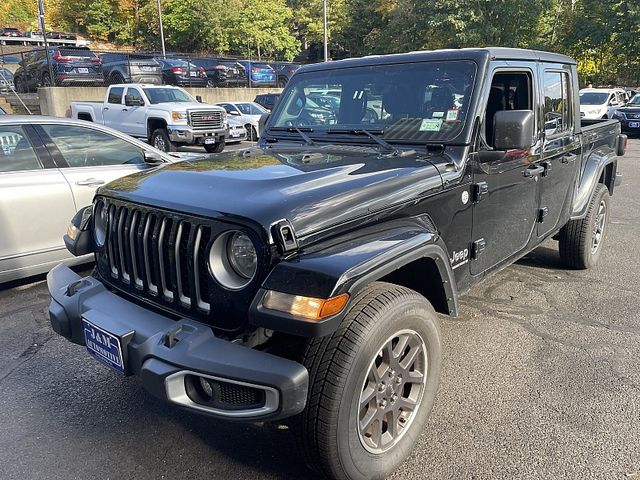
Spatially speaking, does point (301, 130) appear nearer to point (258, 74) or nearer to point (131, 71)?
point (131, 71)

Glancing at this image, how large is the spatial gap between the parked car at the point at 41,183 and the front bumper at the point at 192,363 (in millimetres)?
Answer: 2284

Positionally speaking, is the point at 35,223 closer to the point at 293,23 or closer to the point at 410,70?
the point at 410,70

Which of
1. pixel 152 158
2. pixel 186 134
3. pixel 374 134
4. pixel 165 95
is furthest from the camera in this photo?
pixel 165 95

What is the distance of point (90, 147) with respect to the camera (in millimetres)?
5430

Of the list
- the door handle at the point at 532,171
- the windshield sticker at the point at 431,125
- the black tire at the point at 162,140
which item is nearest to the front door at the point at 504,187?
the door handle at the point at 532,171

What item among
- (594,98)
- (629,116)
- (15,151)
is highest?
(594,98)

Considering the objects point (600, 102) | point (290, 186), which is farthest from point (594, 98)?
point (290, 186)

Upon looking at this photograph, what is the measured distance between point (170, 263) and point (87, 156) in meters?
3.51

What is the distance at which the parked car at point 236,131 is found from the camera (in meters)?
17.1

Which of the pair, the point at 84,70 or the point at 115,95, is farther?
the point at 84,70

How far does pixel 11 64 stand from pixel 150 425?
3194 centimetres

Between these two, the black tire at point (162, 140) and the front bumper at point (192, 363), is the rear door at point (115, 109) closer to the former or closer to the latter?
the black tire at point (162, 140)

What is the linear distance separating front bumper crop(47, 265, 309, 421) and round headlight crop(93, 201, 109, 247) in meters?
0.56

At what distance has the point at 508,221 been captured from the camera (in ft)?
12.1
